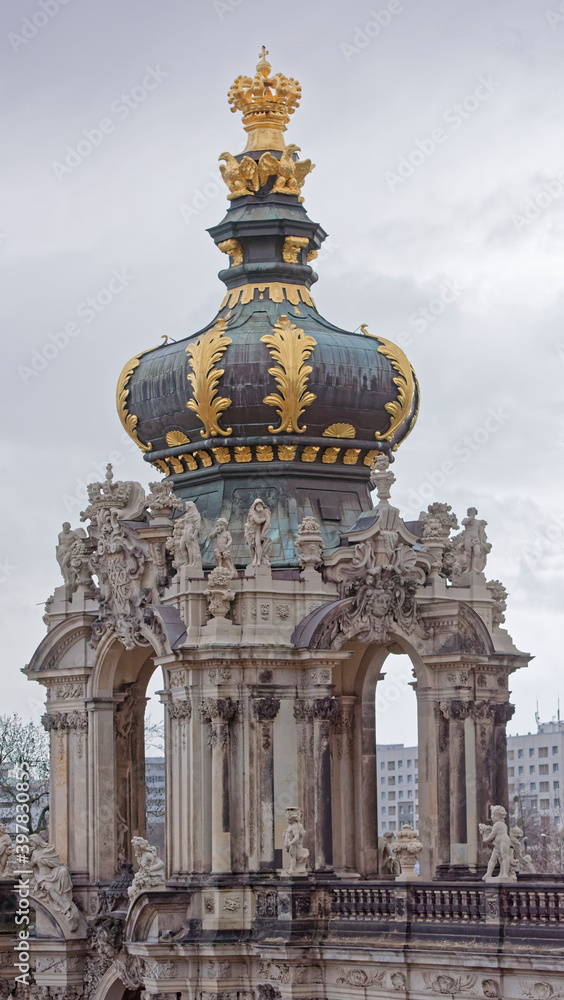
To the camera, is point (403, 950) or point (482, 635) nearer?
point (403, 950)

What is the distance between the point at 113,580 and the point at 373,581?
510 cm

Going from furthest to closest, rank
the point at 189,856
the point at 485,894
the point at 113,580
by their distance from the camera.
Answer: the point at 113,580 → the point at 189,856 → the point at 485,894

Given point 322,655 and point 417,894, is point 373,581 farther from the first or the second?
point 417,894

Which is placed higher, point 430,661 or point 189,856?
point 430,661

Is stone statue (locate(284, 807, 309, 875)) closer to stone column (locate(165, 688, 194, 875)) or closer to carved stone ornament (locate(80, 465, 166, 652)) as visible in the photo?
stone column (locate(165, 688, 194, 875))

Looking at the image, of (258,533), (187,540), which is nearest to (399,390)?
(258,533)

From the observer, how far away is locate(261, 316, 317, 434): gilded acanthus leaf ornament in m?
41.5

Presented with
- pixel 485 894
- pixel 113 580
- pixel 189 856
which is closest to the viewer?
pixel 485 894

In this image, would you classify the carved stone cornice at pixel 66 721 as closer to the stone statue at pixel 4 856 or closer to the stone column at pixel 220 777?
the stone statue at pixel 4 856

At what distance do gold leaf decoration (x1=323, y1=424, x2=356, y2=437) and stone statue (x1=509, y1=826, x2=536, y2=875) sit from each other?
7.52 meters

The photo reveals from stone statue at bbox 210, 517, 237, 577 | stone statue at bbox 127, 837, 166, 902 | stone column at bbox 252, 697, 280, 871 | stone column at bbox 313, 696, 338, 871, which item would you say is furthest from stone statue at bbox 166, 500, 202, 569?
stone statue at bbox 127, 837, 166, 902

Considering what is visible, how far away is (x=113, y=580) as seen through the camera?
42.6 m

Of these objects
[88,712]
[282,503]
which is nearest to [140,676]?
[88,712]

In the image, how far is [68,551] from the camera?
44.1 meters
